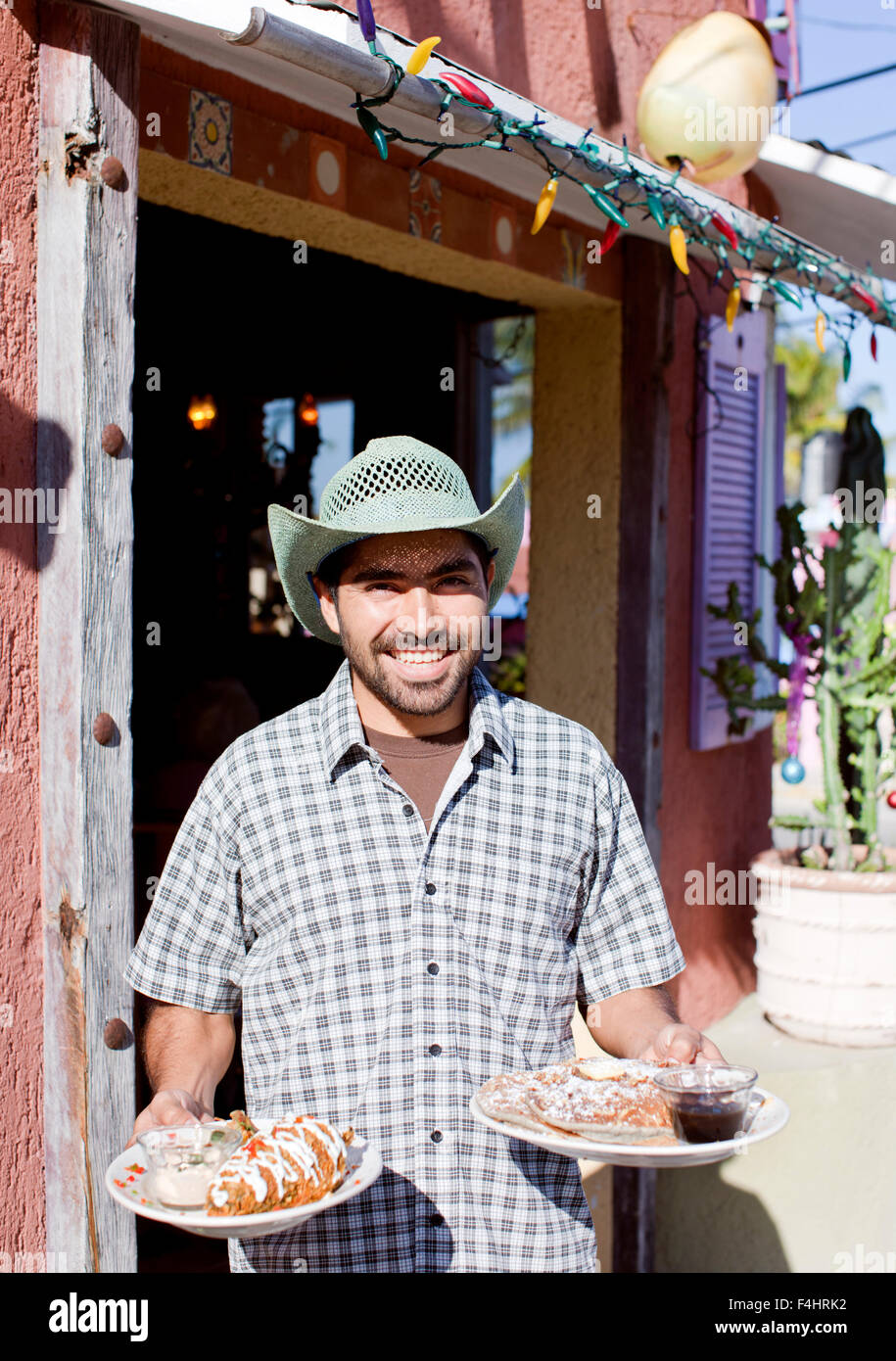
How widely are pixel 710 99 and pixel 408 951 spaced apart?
286cm

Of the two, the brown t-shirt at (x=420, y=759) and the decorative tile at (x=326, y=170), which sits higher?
the decorative tile at (x=326, y=170)

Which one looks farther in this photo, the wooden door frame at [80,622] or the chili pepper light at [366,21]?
the chili pepper light at [366,21]

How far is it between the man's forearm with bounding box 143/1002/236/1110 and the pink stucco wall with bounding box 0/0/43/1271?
268mm

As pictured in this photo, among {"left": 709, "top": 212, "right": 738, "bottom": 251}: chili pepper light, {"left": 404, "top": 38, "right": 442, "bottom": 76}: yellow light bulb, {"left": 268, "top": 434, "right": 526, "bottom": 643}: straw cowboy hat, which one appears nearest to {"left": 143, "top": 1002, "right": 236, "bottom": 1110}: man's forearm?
{"left": 268, "top": 434, "right": 526, "bottom": 643}: straw cowboy hat

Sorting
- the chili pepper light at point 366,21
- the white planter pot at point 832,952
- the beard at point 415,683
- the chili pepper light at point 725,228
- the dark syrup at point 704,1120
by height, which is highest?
the chili pepper light at point 366,21

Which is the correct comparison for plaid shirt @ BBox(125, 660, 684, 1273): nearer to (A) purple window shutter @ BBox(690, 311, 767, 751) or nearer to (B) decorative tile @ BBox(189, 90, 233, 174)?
(B) decorative tile @ BBox(189, 90, 233, 174)

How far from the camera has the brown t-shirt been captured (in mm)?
2432

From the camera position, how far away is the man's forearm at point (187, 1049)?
7.48 feet

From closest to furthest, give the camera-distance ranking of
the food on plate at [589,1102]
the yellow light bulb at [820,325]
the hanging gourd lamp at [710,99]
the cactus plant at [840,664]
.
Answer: the food on plate at [589,1102], the hanging gourd lamp at [710,99], the yellow light bulb at [820,325], the cactus plant at [840,664]

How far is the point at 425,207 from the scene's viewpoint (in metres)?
3.91

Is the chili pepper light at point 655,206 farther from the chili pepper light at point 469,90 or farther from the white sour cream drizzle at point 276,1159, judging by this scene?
the white sour cream drizzle at point 276,1159

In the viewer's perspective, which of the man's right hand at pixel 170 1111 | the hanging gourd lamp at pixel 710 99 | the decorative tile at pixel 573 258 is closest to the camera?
the man's right hand at pixel 170 1111

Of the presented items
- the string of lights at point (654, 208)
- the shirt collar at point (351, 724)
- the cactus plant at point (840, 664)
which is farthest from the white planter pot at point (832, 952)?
the shirt collar at point (351, 724)

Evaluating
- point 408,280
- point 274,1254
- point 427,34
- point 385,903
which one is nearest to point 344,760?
point 385,903
